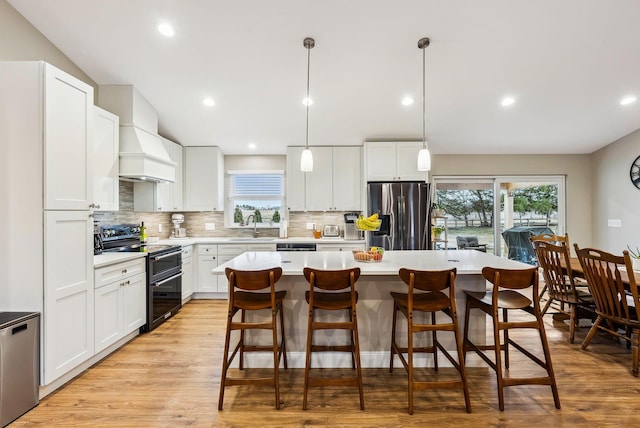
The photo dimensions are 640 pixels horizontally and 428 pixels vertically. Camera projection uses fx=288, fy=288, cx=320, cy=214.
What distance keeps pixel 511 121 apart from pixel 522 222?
2239 millimetres

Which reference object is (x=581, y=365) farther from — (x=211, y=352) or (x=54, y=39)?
(x=54, y=39)

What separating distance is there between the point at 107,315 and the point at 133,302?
1.25 feet

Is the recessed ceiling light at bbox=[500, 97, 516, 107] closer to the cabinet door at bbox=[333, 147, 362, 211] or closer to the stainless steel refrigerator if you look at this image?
the stainless steel refrigerator

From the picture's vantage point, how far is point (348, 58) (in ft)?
10.1

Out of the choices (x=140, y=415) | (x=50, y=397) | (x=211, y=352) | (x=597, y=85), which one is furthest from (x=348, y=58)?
(x=50, y=397)

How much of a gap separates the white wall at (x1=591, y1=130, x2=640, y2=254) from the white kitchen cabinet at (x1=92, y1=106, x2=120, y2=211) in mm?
7471

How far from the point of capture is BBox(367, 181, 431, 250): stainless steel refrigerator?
14.3 feet

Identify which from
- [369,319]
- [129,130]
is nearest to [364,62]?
[369,319]

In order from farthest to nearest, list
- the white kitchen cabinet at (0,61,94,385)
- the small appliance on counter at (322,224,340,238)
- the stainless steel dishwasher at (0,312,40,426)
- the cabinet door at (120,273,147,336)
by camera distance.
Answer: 1. the small appliance on counter at (322,224,340,238)
2. the cabinet door at (120,273,147,336)
3. the white kitchen cabinet at (0,61,94,385)
4. the stainless steel dishwasher at (0,312,40,426)

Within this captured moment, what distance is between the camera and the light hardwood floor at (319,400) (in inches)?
75.8

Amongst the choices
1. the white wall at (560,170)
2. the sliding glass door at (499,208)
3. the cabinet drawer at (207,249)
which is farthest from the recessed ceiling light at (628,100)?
the cabinet drawer at (207,249)

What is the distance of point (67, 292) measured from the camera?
7.48 feet

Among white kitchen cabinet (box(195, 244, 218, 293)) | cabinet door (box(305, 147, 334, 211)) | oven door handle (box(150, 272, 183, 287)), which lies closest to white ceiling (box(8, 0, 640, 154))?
cabinet door (box(305, 147, 334, 211))

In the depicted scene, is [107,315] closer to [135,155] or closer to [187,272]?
[187,272]
